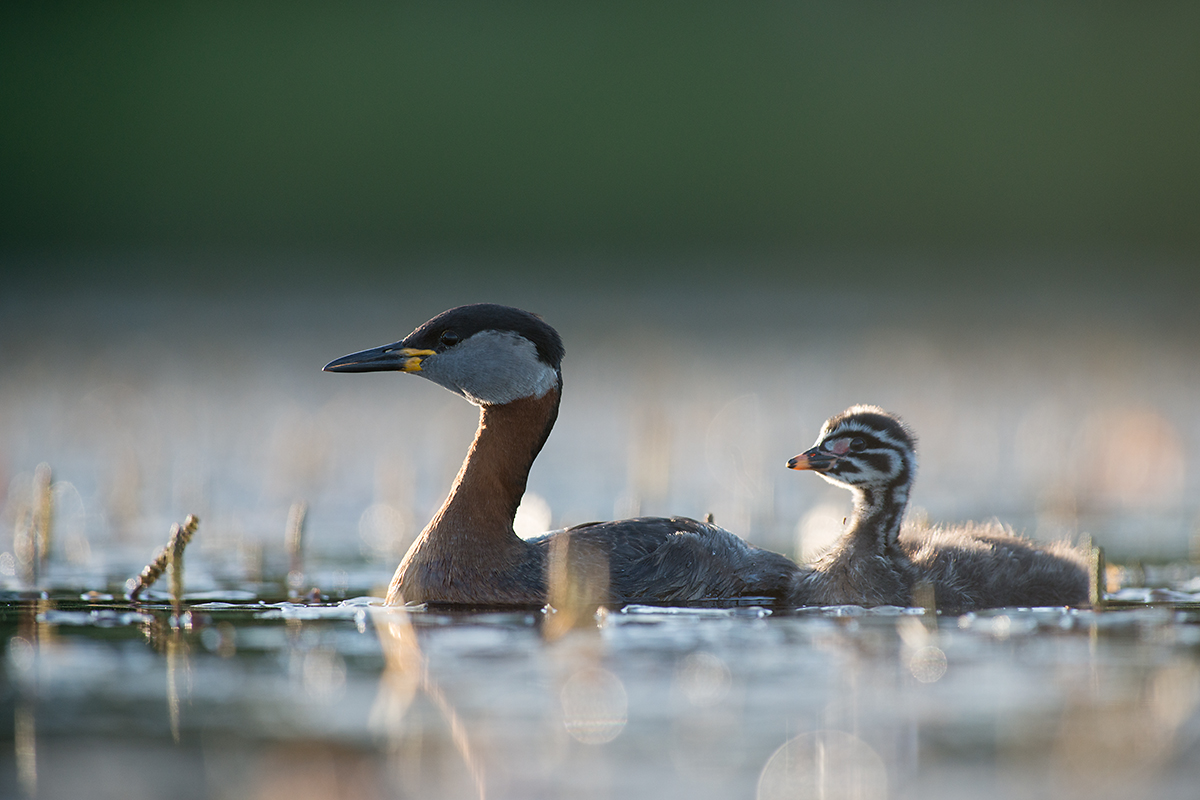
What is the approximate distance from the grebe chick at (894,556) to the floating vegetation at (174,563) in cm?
277

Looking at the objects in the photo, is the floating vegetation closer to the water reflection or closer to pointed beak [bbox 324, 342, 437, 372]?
pointed beak [bbox 324, 342, 437, 372]

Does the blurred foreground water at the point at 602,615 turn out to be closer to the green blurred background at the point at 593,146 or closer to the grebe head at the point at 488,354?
the grebe head at the point at 488,354

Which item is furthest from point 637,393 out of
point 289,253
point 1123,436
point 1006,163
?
point 1006,163

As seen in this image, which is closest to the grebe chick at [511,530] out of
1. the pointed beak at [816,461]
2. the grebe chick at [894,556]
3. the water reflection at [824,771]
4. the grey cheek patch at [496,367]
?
the grey cheek patch at [496,367]

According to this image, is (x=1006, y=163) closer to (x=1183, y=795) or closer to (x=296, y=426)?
(x=296, y=426)

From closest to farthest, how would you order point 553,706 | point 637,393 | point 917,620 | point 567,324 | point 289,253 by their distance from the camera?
point 553,706 → point 917,620 → point 637,393 → point 567,324 → point 289,253

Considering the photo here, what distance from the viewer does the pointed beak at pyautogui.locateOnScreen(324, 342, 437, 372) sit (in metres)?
7.91

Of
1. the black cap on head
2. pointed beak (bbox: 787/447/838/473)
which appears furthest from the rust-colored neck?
pointed beak (bbox: 787/447/838/473)

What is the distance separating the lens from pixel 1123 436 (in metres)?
11.1

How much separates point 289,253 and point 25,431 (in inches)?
537

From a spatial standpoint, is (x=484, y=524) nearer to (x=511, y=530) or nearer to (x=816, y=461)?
(x=511, y=530)

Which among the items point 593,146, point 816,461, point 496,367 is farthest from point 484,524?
point 593,146

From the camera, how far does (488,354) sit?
7977mm

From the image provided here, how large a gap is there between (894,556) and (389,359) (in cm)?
276
